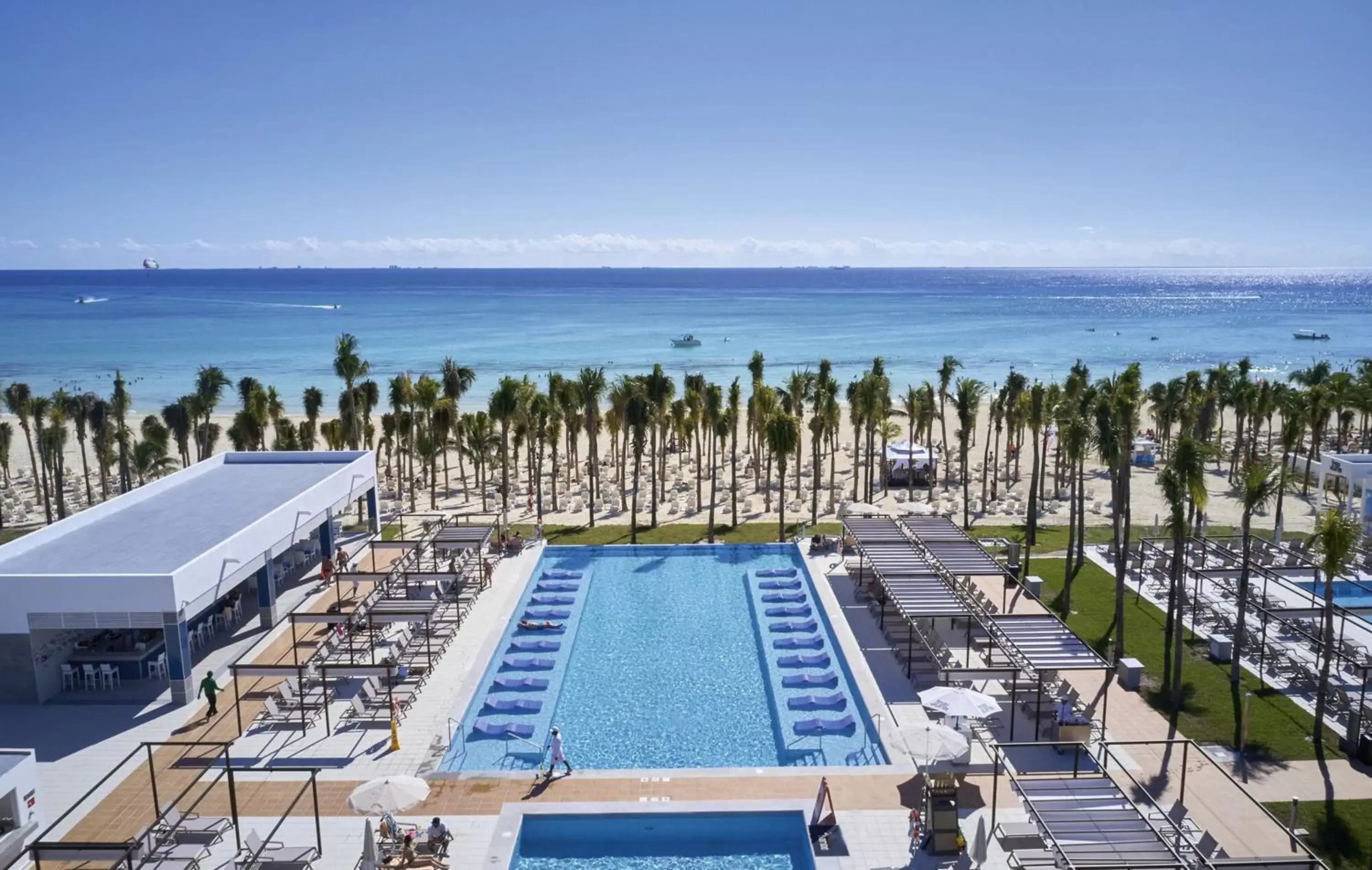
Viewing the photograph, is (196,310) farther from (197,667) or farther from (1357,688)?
(1357,688)

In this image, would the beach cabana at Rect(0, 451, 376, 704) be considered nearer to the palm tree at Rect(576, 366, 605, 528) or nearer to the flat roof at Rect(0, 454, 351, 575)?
the flat roof at Rect(0, 454, 351, 575)

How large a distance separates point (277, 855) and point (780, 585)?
18589mm

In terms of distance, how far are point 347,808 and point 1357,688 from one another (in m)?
23.4

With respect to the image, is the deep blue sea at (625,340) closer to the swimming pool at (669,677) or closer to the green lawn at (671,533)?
the green lawn at (671,533)

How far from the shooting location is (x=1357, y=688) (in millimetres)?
21766

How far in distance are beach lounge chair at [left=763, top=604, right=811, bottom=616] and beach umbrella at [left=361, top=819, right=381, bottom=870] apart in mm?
15167

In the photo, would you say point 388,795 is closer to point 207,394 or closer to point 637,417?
point 637,417

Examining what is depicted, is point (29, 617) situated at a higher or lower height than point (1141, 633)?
higher

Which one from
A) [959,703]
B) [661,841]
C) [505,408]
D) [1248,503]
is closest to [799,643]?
[959,703]

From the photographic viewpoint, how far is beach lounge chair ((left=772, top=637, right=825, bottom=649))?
84.0 feet

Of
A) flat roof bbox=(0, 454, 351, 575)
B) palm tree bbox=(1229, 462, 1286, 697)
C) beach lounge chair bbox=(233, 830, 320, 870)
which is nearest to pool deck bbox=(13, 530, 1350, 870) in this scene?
beach lounge chair bbox=(233, 830, 320, 870)

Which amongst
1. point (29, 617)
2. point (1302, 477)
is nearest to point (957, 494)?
point (1302, 477)

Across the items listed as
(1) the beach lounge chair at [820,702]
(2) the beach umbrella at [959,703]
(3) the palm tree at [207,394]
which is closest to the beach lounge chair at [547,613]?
(1) the beach lounge chair at [820,702]

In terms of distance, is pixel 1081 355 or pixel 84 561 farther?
pixel 1081 355
